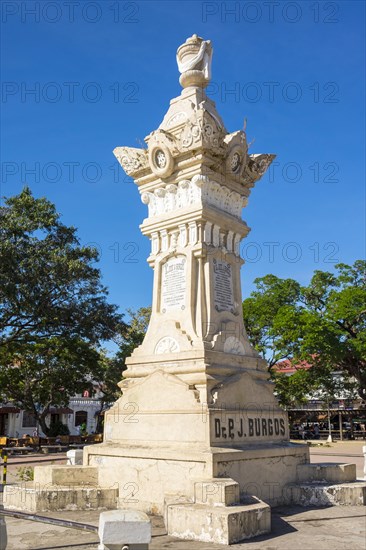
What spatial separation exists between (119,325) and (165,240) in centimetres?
1550

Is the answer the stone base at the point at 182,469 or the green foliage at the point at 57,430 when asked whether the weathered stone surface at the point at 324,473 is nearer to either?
the stone base at the point at 182,469

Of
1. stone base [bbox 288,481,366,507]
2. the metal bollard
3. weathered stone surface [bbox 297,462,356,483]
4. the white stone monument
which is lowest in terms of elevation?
stone base [bbox 288,481,366,507]

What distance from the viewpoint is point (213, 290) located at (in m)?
10.8

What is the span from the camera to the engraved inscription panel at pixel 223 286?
1098 cm

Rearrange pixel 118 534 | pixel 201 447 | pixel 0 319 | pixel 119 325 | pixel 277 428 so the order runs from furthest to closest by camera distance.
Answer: pixel 119 325
pixel 0 319
pixel 277 428
pixel 201 447
pixel 118 534

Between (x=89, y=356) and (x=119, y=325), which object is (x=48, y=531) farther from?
(x=89, y=356)

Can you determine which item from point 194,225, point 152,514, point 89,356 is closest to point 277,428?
point 152,514

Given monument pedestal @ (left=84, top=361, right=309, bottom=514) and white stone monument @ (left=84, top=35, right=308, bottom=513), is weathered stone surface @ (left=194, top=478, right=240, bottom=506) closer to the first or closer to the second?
monument pedestal @ (left=84, top=361, right=309, bottom=514)

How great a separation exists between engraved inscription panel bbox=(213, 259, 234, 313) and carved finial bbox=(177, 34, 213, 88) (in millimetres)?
4519

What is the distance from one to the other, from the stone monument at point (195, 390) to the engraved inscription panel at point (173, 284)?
0.10 feet

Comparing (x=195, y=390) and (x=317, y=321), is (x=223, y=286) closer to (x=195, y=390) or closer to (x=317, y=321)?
(x=195, y=390)

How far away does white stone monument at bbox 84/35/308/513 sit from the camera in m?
9.02

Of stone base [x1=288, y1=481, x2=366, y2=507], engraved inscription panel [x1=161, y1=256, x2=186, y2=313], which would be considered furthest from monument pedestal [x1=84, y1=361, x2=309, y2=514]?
engraved inscription panel [x1=161, y1=256, x2=186, y2=313]

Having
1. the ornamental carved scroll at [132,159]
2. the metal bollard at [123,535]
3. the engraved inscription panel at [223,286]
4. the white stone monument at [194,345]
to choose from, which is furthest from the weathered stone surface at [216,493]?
the ornamental carved scroll at [132,159]
